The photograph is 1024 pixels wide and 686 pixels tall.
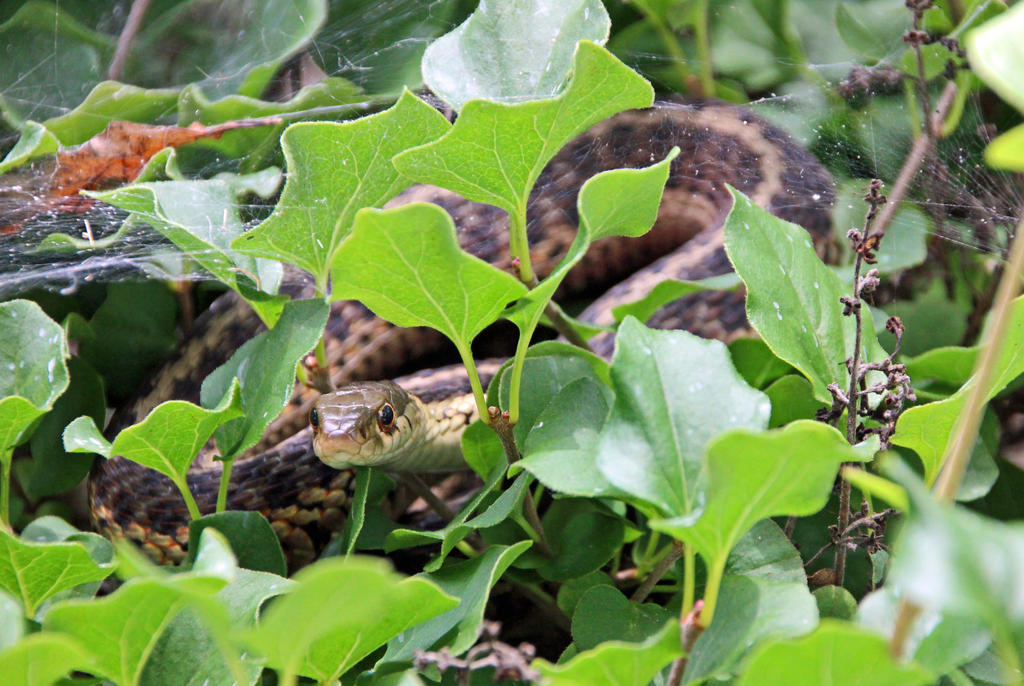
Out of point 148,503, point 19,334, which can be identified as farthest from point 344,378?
point 19,334

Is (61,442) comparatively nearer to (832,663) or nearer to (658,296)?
(658,296)

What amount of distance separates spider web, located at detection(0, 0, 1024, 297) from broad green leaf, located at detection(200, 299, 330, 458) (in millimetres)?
243

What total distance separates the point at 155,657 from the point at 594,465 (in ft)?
1.21

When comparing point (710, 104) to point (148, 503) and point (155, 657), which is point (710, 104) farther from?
point (155, 657)

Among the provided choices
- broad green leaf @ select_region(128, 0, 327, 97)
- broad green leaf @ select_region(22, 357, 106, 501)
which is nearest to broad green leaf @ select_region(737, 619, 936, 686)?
broad green leaf @ select_region(22, 357, 106, 501)

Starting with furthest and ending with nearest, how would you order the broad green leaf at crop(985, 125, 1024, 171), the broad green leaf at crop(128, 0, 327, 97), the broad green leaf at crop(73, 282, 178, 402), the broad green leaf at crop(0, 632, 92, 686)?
the broad green leaf at crop(128, 0, 327, 97)
the broad green leaf at crop(73, 282, 178, 402)
the broad green leaf at crop(0, 632, 92, 686)
the broad green leaf at crop(985, 125, 1024, 171)

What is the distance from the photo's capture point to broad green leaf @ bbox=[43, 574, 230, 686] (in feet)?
1.94

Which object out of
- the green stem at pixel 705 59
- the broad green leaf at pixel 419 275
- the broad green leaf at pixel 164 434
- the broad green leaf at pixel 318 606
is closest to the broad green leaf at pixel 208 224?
the broad green leaf at pixel 164 434

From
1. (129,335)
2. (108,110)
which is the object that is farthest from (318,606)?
(108,110)

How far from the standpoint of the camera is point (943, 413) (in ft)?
2.43

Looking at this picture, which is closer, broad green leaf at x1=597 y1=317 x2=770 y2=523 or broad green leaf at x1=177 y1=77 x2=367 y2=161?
broad green leaf at x1=597 y1=317 x2=770 y2=523

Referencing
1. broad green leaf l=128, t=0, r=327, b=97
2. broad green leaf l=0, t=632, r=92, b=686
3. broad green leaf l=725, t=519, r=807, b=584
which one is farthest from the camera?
broad green leaf l=128, t=0, r=327, b=97

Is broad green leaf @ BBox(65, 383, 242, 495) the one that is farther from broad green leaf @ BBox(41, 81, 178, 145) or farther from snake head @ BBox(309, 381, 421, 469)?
broad green leaf @ BBox(41, 81, 178, 145)

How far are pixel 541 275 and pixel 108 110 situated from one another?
826 millimetres
